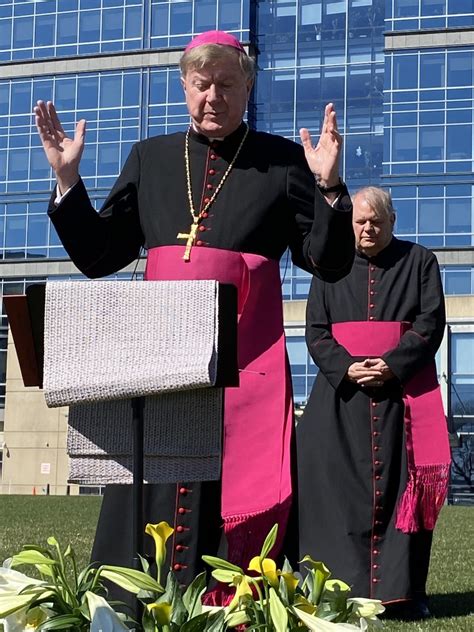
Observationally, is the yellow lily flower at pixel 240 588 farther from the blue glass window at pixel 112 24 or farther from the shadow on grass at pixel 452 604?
Answer: the blue glass window at pixel 112 24

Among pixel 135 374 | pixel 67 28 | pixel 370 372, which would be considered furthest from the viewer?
pixel 67 28

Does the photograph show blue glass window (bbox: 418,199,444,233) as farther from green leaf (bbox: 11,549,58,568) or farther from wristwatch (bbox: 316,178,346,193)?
green leaf (bbox: 11,549,58,568)

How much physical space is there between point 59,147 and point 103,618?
1593 mm

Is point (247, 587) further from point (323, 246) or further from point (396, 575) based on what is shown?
point (396, 575)

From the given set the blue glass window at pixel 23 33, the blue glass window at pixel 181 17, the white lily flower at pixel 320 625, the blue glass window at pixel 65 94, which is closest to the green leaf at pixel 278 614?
the white lily flower at pixel 320 625

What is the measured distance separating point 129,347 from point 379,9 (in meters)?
54.1

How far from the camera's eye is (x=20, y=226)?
2308 inches

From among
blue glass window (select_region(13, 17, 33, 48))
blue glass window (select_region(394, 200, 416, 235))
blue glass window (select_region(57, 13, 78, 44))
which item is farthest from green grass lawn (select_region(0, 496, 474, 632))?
blue glass window (select_region(13, 17, 33, 48))

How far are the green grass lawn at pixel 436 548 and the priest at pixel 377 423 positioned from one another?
40 centimetres

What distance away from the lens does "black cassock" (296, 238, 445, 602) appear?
7.17m

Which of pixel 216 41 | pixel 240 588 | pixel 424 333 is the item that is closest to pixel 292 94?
pixel 424 333

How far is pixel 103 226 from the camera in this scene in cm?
453

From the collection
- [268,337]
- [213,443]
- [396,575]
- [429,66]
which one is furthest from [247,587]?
[429,66]

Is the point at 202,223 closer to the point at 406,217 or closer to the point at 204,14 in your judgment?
the point at 406,217
